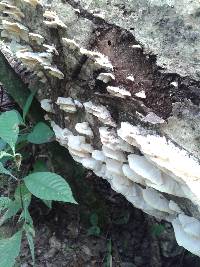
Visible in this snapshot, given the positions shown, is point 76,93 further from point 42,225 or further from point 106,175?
point 42,225

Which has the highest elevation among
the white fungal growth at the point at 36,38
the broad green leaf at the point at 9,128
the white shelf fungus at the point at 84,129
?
the white fungal growth at the point at 36,38

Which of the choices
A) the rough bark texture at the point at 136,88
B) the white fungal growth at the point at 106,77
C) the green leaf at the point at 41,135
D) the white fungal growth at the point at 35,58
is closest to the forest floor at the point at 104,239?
the green leaf at the point at 41,135

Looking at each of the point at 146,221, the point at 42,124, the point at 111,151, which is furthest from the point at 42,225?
the point at 111,151

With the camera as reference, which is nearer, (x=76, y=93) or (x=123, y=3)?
(x=123, y=3)

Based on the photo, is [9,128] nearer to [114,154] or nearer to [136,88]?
[114,154]

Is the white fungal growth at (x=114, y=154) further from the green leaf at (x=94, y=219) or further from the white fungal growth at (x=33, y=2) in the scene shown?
the green leaf at (x=94, y=219)

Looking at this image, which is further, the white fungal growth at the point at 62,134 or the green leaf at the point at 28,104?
the green leaf at the point at 28,104
